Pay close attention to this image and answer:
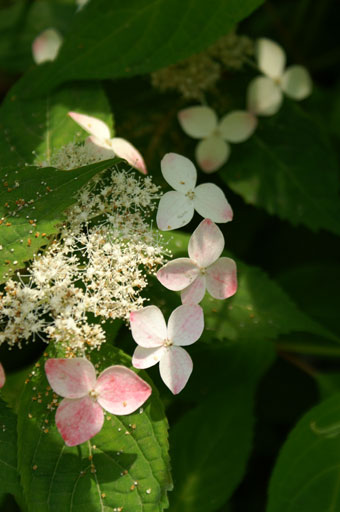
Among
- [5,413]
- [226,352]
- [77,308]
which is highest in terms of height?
[77,308]

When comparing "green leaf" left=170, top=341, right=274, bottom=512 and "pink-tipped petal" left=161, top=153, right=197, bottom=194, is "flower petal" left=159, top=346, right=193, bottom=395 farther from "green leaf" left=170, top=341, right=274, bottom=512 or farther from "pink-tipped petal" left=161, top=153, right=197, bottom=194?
"green leaf" left=170, top=341, right=274, bottom=512

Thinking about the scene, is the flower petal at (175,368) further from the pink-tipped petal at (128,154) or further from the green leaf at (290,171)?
the green leaf at (290,171)

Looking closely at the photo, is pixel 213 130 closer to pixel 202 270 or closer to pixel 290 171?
pixel 290 171

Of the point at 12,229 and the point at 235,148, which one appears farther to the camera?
the point at 235,148

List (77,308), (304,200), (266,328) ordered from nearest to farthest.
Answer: (77,308)
(266,328)
(304,200)

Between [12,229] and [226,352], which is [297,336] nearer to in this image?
[226,352]

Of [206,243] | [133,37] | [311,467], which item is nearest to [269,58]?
[133,37]

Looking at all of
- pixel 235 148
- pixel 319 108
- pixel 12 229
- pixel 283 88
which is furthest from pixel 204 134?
pixel 12 229

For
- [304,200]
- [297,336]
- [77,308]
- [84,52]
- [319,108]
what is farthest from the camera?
[319,108]
